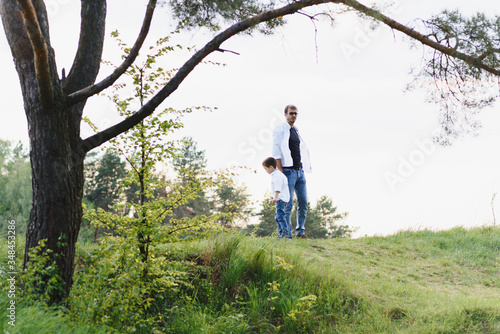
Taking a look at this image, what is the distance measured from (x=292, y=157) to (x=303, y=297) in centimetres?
352

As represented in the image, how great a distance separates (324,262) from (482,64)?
3.42 metres

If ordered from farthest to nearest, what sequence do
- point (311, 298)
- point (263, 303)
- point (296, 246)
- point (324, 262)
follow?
point (296, 246) → point (324, 262) → point (263, 303) → point (311, 298)

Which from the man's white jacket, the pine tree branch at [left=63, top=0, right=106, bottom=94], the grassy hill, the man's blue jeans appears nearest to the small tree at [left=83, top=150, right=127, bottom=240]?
the man's blue jeans

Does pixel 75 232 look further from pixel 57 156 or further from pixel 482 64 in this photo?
pixel 482 64

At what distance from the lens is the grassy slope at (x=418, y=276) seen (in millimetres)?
4508

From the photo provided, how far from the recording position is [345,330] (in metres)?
4.50

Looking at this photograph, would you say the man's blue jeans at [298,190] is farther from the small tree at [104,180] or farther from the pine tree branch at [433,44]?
the small tree at [104,180]

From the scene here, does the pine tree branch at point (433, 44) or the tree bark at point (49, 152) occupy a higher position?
the pine tree branch at point (433, 44)

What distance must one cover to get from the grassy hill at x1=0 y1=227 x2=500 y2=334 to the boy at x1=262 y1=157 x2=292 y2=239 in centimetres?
50

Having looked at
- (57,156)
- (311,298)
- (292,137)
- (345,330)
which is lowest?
(345,330)

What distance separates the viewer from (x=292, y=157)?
24.9 ft

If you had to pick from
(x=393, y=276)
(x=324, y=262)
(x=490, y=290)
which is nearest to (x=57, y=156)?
(x=324, y=262)

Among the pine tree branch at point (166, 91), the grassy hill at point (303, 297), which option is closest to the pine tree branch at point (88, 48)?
the pine tree branch at point (166, 91)

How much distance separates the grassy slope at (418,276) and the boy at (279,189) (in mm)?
459
